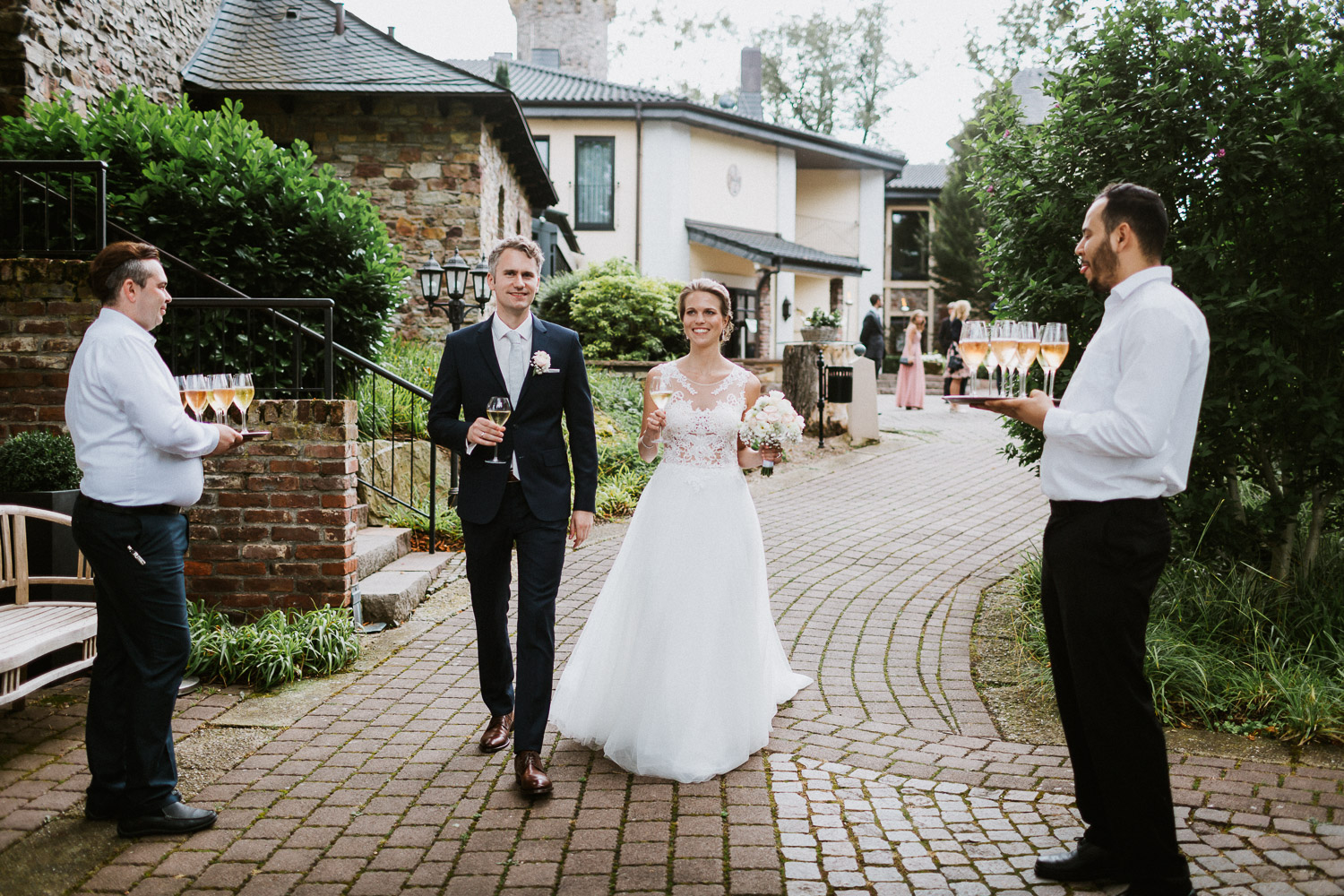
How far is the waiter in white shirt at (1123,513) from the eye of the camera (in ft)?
9.44

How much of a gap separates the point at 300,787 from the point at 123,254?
2045 mm

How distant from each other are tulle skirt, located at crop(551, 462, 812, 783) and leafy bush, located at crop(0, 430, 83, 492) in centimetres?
289

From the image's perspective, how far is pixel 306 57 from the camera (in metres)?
14.8

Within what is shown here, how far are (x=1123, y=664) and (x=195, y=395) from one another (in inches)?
123

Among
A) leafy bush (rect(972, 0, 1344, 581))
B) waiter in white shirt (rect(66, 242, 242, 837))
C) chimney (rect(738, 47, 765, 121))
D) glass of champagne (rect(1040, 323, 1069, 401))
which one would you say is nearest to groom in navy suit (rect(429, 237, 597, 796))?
waiter in white shirt (rect(66, 242, 242, 837))

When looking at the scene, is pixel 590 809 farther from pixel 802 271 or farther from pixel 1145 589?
pixel 802 271

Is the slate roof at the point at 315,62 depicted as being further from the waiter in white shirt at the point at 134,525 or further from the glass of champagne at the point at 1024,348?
the glass of champagne at the point at 1024,348

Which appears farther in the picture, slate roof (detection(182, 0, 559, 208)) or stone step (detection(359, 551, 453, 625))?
slate roof (detection(182, 0, 559, 208))

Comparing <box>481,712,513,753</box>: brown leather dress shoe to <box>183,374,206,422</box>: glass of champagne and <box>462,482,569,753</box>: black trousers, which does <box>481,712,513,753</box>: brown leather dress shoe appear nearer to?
<box>462,482,569,753</box>: black trousers

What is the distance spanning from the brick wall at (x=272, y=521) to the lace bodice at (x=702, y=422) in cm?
223

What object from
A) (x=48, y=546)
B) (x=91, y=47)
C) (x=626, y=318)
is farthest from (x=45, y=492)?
(x=626, y=318)

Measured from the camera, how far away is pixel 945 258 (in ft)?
113

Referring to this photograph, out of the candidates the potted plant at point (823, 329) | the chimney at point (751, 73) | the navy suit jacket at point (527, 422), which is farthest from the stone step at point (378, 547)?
the chimney at point (751, 73)

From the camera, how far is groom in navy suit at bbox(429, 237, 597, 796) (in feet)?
13.1
